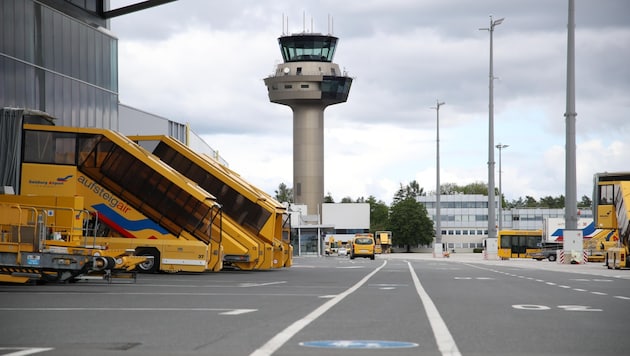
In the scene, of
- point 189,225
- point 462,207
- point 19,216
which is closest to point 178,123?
point 189,225

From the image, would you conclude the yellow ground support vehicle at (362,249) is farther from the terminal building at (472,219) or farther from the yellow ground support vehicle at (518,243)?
the terminal building at (472,219)

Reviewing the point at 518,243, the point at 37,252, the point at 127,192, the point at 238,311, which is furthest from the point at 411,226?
the point at 238,311

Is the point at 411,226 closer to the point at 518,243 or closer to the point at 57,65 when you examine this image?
the point at 518,243

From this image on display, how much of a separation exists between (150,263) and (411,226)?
136m

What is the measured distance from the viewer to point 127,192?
3241 cm

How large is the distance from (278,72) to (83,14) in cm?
8525

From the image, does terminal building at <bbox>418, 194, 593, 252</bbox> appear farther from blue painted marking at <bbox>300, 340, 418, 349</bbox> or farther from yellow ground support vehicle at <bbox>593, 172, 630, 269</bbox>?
blue painted marking at <bbox>300, 340, 418, 349</bbox>

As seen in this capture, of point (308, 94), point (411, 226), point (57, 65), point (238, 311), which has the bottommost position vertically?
point (411, 226)

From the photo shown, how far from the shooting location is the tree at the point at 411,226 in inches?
6540

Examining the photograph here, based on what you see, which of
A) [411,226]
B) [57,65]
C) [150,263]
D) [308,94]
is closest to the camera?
[150,263]

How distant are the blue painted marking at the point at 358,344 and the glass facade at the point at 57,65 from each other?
32914 mm

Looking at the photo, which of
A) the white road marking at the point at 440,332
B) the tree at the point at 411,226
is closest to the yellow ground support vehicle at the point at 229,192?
the white road marking at the point at 440,332

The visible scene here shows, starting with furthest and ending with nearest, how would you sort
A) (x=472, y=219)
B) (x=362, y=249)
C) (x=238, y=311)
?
(x=472, y=219), (x=362, y=249), (x=238, y=311)

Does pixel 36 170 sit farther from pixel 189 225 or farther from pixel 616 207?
pixel 616 207
